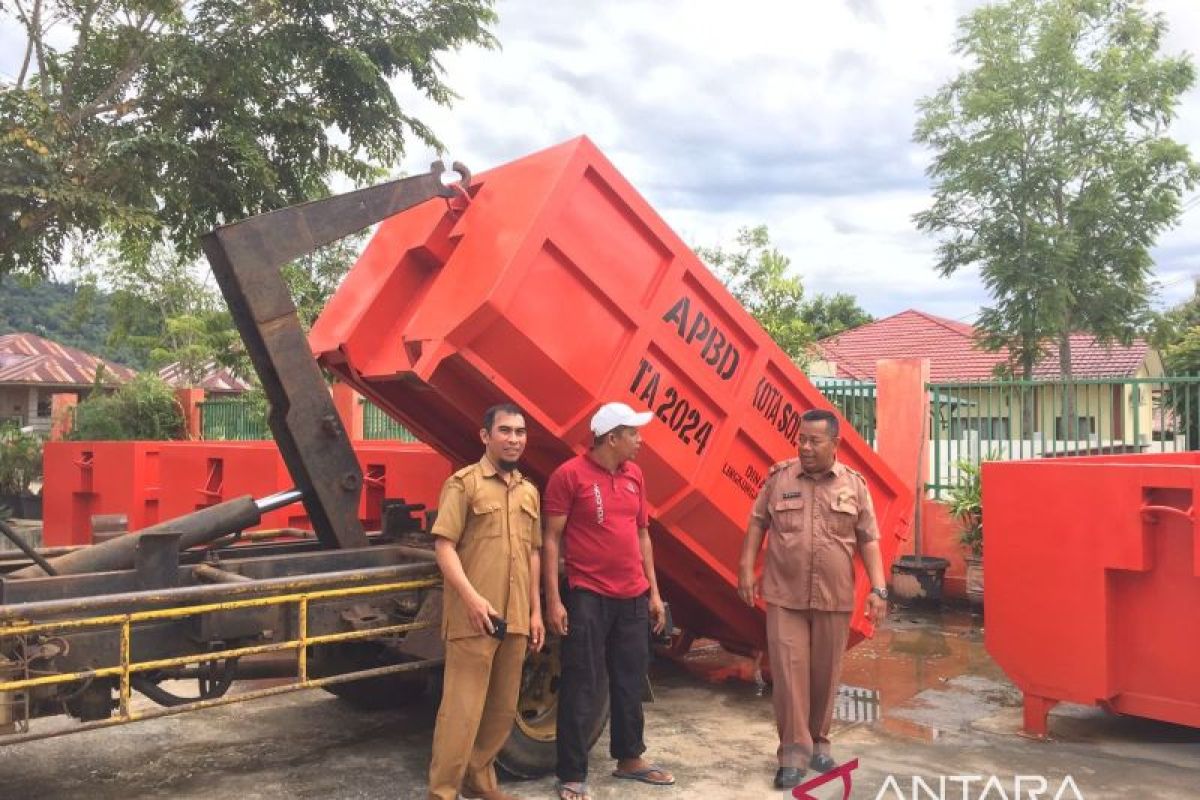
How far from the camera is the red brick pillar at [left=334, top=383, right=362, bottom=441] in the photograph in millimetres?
10633

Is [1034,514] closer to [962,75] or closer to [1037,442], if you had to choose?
[1037,442]

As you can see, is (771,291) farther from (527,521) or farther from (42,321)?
(42,321)

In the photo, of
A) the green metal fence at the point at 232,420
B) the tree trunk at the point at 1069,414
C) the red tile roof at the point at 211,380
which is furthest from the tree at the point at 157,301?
the tree trunk at the point at 1069,414

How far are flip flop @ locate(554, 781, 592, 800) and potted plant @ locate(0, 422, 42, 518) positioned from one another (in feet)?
49.4

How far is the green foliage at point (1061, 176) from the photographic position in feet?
55.4

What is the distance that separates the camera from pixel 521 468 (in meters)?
5.02

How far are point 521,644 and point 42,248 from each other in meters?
10.3

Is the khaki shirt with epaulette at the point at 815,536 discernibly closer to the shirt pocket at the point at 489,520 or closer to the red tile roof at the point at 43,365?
the shirt pocket at the point at 489,520

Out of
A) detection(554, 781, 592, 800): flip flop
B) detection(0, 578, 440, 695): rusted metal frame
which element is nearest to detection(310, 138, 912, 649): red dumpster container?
detection(0, 578, 440, 695): rusted metal frame

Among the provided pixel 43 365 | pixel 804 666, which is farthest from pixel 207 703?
pixel 43 365

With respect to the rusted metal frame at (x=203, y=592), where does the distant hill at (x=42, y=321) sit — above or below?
above

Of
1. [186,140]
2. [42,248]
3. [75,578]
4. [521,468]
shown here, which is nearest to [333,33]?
[186,140]

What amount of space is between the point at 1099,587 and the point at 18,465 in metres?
16.9

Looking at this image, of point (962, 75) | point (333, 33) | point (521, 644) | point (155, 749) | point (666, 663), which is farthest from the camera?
point (962, 75)
